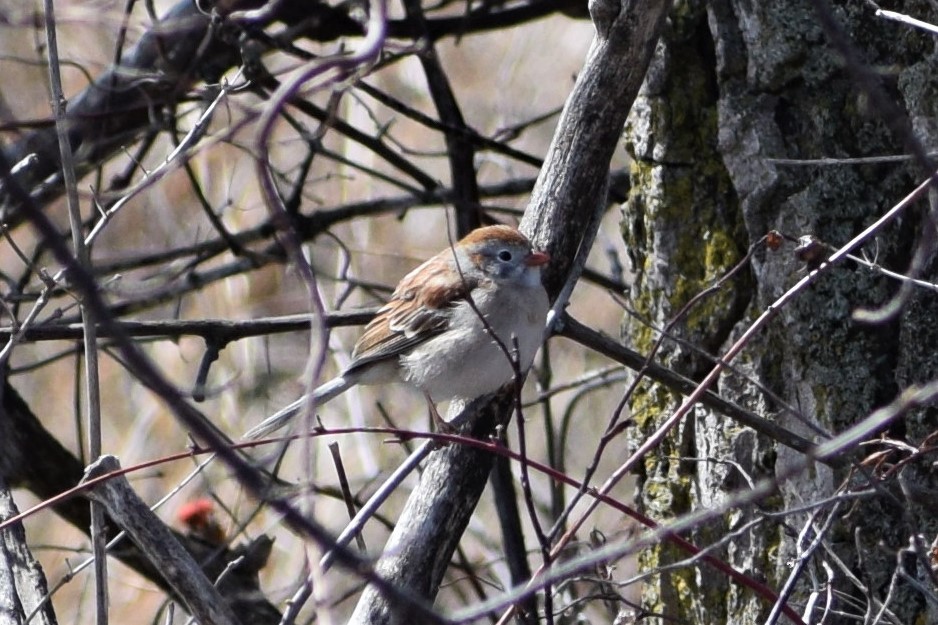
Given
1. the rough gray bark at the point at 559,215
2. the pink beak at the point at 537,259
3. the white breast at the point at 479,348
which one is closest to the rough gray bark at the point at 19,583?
the rough gray bark at the point at 559,215

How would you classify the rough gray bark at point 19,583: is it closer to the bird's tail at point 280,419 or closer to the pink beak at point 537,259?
the bird's tail at point 280,419

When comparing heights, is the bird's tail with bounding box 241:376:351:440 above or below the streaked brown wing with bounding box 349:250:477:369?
below

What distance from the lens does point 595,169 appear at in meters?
2.72

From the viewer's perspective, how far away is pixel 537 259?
2.87 m

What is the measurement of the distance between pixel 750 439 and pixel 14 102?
13.6 ft

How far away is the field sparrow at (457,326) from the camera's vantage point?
9.93 ft

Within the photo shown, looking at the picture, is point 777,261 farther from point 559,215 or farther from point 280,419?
point 280,419

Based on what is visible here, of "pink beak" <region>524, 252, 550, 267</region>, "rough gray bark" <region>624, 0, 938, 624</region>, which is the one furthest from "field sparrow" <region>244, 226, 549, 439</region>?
"rough gray bark" <region>624, 0, 938, 624</region>

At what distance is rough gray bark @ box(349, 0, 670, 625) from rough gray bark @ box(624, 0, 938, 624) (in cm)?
28

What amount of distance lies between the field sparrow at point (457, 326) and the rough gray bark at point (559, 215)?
0.10 m

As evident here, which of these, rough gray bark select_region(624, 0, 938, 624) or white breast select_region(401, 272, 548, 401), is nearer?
rough gray bark select_region(624, 0, 938, 624)

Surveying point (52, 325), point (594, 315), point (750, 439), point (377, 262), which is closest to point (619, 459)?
point (594, 315)

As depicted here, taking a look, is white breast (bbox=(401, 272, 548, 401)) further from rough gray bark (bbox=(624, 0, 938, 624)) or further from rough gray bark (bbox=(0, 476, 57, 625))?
rough gray bark (bbox=(0, 476, 57, 625))

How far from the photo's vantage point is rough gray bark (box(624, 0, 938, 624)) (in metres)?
2.52
